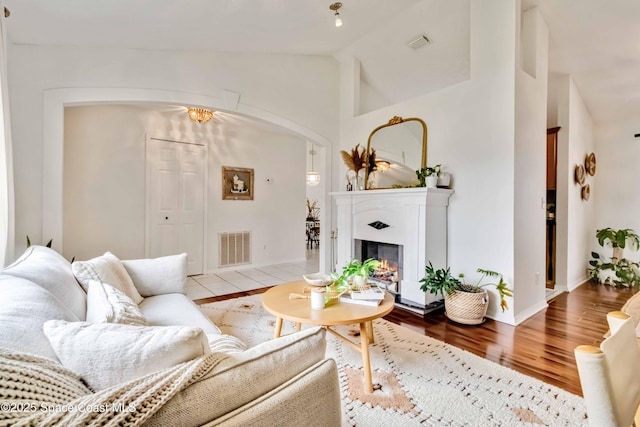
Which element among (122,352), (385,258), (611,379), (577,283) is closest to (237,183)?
(385,258)

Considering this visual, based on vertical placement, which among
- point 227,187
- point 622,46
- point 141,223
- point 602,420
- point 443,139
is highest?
point 622,46

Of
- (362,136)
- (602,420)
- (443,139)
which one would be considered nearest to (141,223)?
(362,136)

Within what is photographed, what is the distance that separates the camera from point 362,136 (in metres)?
4.44

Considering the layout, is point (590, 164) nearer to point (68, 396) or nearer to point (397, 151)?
point (397, 151)

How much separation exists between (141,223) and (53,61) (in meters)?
2.29

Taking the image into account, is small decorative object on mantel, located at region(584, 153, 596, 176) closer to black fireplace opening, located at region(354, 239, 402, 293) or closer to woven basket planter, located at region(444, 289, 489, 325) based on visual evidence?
woven basket planter, located at region(444, 289, 489, 325)

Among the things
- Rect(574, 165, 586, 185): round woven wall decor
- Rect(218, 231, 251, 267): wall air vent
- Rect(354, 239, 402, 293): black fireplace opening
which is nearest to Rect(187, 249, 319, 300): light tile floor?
Rect(218, 231, 251, 267): wall air vent

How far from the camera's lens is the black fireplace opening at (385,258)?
11.9 ft

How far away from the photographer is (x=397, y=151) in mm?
3928

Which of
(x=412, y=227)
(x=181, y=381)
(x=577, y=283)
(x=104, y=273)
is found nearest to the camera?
(x=181, y=381)

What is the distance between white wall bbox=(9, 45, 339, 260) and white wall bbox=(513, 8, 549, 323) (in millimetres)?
2524

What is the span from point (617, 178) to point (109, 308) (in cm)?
651

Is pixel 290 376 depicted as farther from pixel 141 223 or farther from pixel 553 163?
pixel 553 163

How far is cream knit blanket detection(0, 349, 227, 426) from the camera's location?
0.56 metres
